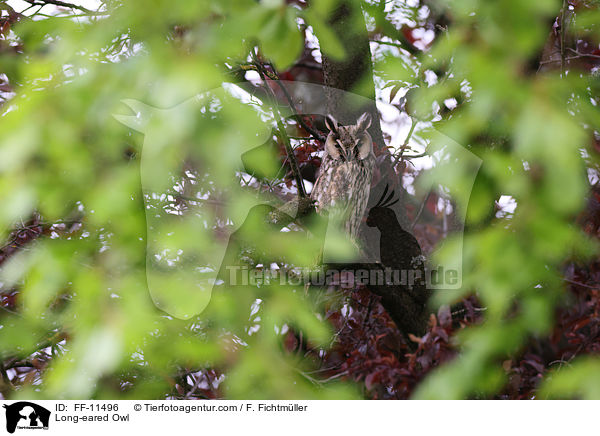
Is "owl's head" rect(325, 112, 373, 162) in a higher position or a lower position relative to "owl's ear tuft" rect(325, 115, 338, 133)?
lower

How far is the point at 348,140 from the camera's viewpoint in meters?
0.64

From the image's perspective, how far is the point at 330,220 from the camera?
0.66m

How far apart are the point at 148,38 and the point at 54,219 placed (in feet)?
1.72

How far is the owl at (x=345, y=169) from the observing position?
0.64 meters

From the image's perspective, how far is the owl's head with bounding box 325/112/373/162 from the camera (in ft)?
2.06

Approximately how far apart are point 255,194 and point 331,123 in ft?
0.44

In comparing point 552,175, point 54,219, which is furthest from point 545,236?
point 54,219

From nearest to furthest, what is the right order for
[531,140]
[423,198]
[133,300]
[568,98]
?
[531,140], [133,300], [568,98], [423,198]

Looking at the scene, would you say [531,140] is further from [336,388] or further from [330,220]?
[336,388]
